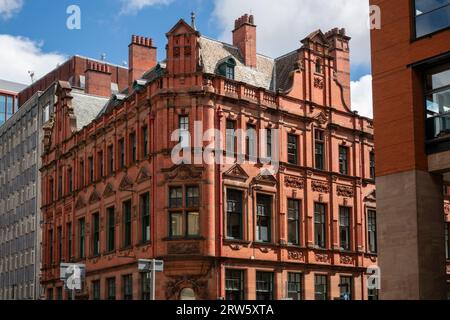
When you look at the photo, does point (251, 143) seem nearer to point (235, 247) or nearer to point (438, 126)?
point (235, 247)

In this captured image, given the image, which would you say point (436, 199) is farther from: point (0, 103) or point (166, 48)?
point (0, 103)

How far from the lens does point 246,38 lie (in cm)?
5300

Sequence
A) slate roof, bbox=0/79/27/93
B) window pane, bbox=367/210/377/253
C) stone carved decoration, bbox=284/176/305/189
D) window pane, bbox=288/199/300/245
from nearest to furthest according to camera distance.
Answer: window pane, bbox=288/199/300/245, stone carved decoration, bbox=284/176/305/189, window pane, bbox=367/210/377/253, slate roof, bbox=0/79/27/93

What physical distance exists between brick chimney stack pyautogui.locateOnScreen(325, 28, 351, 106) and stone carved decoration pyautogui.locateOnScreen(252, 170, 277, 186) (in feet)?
34.3

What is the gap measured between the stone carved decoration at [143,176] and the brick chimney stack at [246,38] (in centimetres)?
1035

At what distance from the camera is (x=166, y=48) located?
1834 inches

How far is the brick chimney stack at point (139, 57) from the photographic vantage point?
2485 inches

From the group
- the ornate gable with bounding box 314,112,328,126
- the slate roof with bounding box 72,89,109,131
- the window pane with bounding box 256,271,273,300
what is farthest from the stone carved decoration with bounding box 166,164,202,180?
the slate roof with bounding box 72,89,109,131

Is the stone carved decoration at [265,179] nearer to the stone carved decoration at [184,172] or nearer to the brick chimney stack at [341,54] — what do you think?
the stone carved decoration at [184,172]

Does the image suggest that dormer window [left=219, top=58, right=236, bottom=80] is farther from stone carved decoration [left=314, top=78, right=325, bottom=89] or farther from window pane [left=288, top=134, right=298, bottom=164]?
stone carved decoration [left=314, top=78, right=325, bottom=89]

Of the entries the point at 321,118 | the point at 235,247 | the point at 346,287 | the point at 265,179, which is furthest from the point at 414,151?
the point at 346,287

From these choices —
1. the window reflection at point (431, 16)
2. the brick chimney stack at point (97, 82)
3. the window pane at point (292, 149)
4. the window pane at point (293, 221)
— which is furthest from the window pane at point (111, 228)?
the window reflection at point (431, 16)

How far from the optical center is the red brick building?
44.7 metres

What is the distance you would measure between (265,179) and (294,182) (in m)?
2.50
